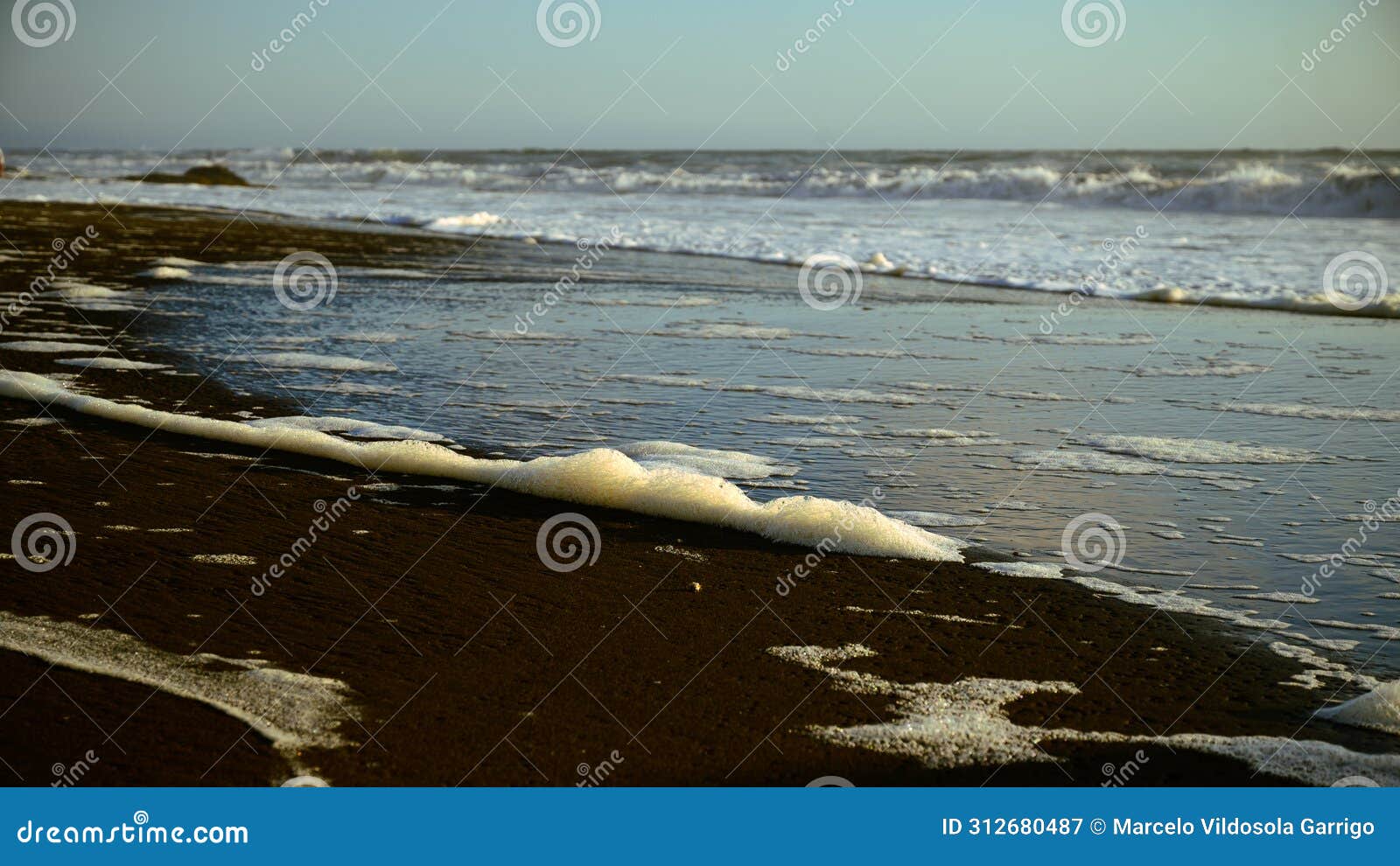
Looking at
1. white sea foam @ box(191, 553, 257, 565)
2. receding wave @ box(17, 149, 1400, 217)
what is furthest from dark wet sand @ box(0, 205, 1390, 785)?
receding wave @ box(17, 149, 1400, 217)

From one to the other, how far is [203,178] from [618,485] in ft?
144

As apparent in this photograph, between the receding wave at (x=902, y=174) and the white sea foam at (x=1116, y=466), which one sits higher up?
the receding wave at (x=902, y=174)

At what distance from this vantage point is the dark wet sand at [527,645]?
3.14m

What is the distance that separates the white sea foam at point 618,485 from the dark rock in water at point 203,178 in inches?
1529

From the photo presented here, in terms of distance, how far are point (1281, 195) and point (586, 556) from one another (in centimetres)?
2886

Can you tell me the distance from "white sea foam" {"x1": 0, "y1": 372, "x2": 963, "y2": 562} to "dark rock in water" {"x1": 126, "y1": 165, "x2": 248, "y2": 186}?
3883 centimetres

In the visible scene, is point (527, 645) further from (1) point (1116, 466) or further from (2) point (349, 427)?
(1) point (1116, 466)

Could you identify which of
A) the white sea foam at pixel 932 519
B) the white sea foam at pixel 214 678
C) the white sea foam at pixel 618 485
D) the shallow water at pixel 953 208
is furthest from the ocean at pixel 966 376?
the white sea foam at pixel 214 678

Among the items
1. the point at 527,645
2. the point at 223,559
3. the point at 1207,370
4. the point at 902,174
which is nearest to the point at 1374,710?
the point at 527,645

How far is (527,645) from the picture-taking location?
3.87 m

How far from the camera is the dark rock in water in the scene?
4295cm

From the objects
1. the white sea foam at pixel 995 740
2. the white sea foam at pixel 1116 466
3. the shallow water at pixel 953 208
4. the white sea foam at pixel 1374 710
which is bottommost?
the white sea foam at pixel 995 740

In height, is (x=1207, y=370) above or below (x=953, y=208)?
below

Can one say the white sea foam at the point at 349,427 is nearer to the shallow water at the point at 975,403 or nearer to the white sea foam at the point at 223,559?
the shallow water at the point at 975,403
